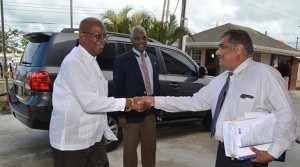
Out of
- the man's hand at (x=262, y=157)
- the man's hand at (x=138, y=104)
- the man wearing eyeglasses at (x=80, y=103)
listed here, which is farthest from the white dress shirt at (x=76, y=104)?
the man's hand at (x=262, y=157)

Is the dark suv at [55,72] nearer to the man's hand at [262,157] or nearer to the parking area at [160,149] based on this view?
the parking area at [160,149]

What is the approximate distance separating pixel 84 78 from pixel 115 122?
279cm

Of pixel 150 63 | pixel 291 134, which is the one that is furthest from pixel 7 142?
pixel 291 134

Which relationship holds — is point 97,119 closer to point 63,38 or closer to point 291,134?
point 291,134

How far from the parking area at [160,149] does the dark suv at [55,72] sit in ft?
1.55

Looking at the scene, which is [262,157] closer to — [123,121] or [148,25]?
[123,121]

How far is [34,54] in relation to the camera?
4.76 metres

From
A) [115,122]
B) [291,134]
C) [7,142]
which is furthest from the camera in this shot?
[7,142]

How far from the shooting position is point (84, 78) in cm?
238

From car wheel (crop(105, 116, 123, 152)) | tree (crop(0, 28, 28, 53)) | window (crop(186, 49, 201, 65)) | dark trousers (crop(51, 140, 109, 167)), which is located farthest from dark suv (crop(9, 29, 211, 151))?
tree (crop(0, 28, 28, 53))

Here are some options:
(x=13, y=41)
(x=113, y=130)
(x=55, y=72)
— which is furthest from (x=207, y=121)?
(x=13, y=41)

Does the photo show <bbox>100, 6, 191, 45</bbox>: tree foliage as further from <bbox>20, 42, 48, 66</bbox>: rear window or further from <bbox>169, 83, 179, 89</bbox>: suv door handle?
<bbox>20, 42, 48, 66</bbox>: rear window

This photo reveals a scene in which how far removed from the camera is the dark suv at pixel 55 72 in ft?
14.3

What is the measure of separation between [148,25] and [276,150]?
8346 mm
